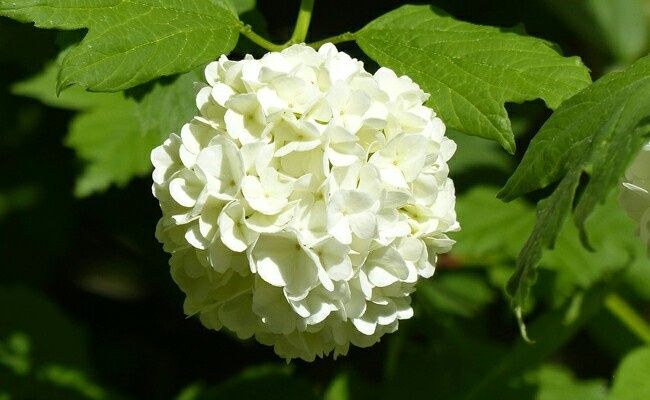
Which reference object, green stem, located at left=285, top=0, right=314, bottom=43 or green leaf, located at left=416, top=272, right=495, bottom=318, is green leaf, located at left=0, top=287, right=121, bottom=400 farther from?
green stem, located at left=285, top=0, right=314, bottom=43

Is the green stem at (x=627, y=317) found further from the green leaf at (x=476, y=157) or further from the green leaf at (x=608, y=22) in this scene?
the green leaf at (x=608, y=22)

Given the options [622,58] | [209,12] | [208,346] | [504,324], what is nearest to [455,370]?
[504,324]

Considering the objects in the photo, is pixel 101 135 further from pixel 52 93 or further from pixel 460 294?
pixel 460 294

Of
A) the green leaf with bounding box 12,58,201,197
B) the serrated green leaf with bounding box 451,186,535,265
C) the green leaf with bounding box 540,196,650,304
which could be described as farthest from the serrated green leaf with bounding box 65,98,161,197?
the green leaf with bounding box 540,196,650,304

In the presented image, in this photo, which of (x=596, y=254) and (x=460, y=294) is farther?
(x=460, y=294)

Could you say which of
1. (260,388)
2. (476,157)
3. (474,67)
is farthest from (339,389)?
(474,67)

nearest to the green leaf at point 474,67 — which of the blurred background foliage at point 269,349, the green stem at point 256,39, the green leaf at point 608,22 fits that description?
the green stem at point 256,39

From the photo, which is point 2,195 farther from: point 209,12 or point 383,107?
point 383,107

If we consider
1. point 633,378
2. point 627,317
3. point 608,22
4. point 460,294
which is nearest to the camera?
point 633,378
